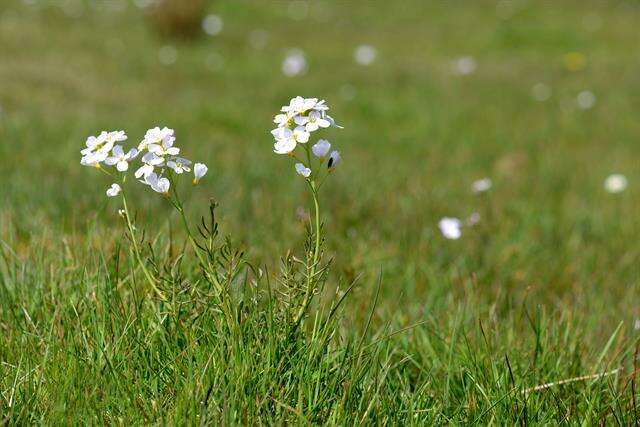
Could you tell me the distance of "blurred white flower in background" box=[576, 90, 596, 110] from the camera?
8609 mm

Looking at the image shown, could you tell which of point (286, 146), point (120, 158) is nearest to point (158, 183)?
point (120, 158)

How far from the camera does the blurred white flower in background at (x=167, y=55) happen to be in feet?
30.6

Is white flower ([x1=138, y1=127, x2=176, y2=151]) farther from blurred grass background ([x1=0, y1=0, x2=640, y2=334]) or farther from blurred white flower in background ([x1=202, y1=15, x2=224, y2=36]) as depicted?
→ blurred white flower in background ([x1=202, y1=15, x2=224, y2=36])

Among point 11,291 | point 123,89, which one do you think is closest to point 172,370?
point 11,291

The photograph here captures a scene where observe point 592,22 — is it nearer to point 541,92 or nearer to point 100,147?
point 541,92

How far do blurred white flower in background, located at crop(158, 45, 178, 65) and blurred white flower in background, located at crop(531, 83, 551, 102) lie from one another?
473cm

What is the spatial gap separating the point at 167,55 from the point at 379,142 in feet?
13.7

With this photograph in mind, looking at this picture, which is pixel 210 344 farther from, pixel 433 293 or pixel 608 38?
pixel 608 38

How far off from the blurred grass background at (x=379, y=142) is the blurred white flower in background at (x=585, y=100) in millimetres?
79

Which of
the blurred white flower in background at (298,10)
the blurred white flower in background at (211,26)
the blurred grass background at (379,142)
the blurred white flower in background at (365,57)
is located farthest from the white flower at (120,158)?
the blurred white flower in background at (298,10)

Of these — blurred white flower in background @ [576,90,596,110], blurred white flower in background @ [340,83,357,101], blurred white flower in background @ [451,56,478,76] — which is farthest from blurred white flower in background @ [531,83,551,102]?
blurred white flower in background @ [340,83,357,101]

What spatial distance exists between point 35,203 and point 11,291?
1392mm

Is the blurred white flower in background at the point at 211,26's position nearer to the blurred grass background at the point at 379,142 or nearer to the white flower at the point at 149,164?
the blurred grass background at the point at 379,142

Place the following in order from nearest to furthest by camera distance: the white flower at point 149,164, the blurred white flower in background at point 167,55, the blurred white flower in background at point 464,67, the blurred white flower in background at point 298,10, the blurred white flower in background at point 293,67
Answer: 1. the white flower at point 149,164
2. the blurred white flower in background at point 293,67
3. the blurred white flower in background at point 167,55
4. the blurred white flower in background at point 464,67
5. the blurred white flower in background at point 298,10
